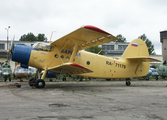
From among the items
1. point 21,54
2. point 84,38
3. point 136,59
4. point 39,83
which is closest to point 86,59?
point 84,38

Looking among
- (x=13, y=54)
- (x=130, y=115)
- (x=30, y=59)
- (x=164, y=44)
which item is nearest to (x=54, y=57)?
(x=30, y=59)

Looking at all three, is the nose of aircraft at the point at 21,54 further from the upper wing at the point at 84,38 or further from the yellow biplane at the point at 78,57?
the upper wing at the point at 84,38

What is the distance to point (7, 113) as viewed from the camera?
405 cm

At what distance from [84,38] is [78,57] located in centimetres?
199

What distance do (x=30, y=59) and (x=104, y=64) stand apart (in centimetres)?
532

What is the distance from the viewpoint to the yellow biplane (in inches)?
366

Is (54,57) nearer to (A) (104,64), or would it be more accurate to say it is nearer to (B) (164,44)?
(A) (104,64)

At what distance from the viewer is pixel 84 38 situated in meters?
9.67

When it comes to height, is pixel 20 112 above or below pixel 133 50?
below

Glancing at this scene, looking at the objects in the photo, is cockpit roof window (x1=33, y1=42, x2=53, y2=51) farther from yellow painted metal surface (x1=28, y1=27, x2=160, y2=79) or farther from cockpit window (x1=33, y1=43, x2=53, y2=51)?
yellow painted metal surface (x1=28, y1=27, x2=160, y2=79)

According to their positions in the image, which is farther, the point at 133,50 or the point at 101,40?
the point at 133,50

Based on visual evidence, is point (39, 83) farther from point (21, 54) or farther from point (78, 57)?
point (78, 57)

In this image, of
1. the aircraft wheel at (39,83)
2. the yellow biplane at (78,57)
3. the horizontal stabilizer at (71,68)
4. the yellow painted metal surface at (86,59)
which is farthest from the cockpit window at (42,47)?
the aircraft wheel at (39,83)

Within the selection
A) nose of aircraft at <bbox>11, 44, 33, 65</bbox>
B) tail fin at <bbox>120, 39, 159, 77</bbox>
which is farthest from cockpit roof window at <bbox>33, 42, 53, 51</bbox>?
tail fin at <bbox>120, 39, 159, 77</bbox>
